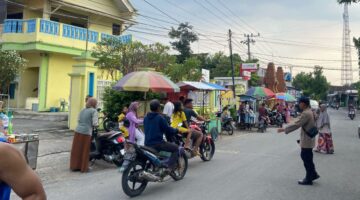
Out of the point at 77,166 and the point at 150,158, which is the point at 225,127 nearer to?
the point at 77,166

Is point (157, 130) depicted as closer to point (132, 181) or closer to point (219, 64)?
point (132, 181)

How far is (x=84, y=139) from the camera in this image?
825 centimetres

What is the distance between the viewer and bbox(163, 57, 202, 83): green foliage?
654 inches

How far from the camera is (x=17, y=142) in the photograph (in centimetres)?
711

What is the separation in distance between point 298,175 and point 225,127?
9578 mm

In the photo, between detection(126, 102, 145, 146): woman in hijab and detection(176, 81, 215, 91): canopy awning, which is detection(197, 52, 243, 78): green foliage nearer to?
detection(176, 81, 215, 91): canopy awning

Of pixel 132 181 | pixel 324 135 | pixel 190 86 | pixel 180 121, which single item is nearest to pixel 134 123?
pixel 180 121

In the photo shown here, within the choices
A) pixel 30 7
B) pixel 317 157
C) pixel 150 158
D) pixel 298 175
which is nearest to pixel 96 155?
pixel 150 158

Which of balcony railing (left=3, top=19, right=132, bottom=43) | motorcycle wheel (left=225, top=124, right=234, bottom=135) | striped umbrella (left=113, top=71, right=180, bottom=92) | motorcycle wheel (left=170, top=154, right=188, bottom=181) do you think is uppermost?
balcony railing (left=3, top=19, right=132, bottom=43)

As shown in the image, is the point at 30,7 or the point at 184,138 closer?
the point at 184,138

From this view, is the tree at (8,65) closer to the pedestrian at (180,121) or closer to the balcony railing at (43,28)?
Answer: the balcony railing at (43,28)

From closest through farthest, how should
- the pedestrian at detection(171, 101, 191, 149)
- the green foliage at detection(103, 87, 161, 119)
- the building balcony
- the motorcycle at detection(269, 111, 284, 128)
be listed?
the pedestrian at detection(171, 101, 191, 149)
the green foliage at detection(103, 87, 161, 119)
the building balcony
the motorcycle at detection(269, 111, 284, 128)

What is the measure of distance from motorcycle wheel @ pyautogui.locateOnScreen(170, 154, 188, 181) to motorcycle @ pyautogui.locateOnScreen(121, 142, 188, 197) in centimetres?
18

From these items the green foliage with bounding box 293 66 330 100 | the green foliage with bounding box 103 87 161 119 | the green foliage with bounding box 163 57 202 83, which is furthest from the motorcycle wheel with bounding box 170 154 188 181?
the green foliage with bounding box 293 66 330 100
